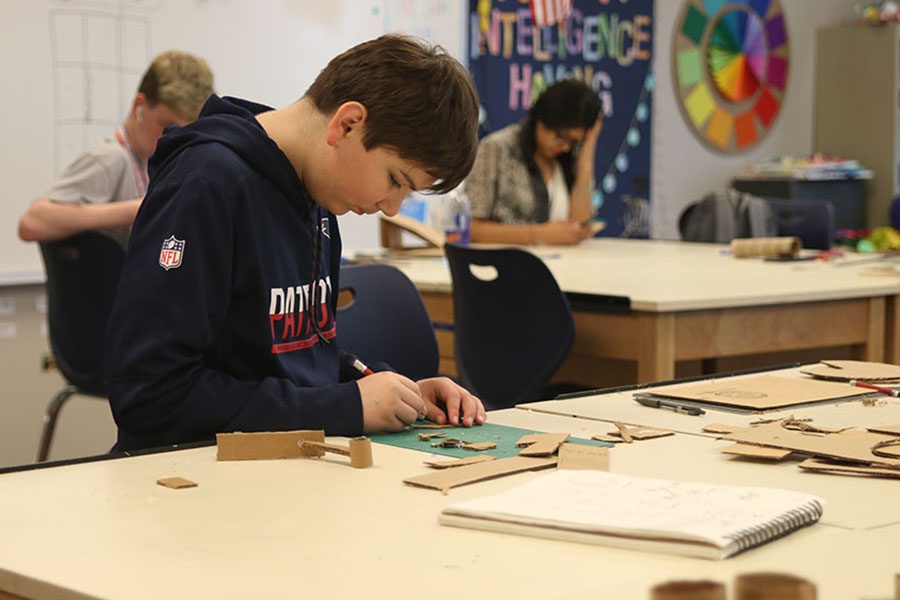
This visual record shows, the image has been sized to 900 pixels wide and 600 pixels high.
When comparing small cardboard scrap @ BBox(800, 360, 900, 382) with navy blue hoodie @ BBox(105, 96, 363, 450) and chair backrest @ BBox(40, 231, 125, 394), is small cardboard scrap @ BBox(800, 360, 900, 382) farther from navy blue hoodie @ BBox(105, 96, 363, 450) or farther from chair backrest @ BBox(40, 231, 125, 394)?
chair backrest @ BBox(40, 231, 125, 394)

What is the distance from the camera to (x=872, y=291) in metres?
3.19

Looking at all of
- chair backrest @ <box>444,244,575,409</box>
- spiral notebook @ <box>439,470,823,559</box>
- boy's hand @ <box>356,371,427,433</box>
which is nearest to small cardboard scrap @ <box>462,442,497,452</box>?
boy's hand @ <box>356,371,427,433</box>

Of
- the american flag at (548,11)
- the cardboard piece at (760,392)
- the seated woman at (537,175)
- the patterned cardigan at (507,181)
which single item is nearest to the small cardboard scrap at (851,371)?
the cardboard piece at (760,392)

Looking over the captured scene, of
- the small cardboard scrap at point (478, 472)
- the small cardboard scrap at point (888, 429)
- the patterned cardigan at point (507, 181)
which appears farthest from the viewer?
the patterned cardigan at point (507, 181)

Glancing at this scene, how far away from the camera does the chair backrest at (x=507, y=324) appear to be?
2.95m

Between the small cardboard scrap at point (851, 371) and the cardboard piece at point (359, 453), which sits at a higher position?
the cardboard piece at point (359, 453)

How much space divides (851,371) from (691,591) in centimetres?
146

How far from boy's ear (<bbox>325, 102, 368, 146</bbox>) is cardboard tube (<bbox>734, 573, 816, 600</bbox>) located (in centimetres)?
109

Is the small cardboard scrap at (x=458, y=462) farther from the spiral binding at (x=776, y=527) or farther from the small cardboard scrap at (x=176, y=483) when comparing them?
the spiral binding at (x=776, y=527)

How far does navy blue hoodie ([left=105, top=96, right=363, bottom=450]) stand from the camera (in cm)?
153

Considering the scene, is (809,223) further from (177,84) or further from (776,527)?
(776,527)

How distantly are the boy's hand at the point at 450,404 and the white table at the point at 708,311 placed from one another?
Result: 3.85 feet

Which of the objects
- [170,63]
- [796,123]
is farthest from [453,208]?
[796,123]

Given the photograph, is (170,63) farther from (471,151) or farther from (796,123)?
(796,123)
